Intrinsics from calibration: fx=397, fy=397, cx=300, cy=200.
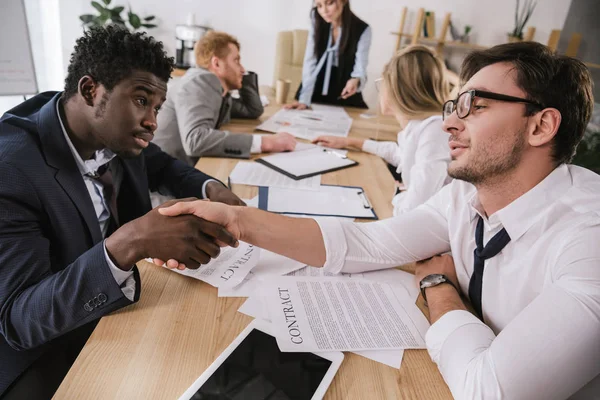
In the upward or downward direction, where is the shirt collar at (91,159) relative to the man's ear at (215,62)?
downward

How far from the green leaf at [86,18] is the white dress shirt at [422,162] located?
12.7 feet

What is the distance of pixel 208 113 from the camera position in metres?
1.86

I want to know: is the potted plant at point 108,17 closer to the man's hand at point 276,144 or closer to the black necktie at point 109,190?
the man's hand at point 276,144

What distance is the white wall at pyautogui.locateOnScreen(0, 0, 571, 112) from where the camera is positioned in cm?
431

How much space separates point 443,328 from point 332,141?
1378mm

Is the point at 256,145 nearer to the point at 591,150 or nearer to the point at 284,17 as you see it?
the point at 591,150

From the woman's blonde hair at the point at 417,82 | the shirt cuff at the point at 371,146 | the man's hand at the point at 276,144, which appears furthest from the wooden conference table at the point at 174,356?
the shirt cuff at the point at 371,146

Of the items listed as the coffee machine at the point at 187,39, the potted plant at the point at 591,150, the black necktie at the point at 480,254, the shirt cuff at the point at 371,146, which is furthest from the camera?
the coffee machine at the point at 187,39

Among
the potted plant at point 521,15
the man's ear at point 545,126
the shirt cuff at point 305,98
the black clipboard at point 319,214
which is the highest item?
the potted plant at point 521,15

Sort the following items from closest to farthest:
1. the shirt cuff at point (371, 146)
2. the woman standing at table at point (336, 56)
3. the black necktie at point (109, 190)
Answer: the black necktie at point (109, 190), the shirt cuff at point (371, 146), the woman standing at table at point (336, 56)

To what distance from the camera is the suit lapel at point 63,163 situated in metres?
0.90

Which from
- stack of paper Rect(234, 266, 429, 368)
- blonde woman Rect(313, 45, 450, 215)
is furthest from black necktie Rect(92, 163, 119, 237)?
blonde woman Rect(313, 45, 450, 215)

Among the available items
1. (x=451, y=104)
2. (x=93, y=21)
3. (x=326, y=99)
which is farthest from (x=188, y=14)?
(x=451, y=104)

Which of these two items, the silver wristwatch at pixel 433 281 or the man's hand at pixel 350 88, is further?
the man's hand at pixel 350 88
